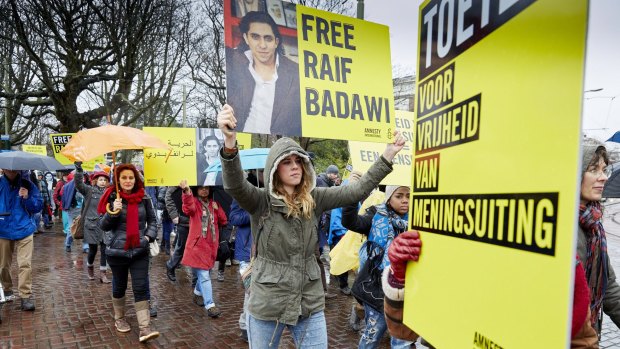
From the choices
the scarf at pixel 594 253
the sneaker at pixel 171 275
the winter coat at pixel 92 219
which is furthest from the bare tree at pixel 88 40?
the scarf at pixel 594 253

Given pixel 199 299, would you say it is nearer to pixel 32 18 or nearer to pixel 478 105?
pixel 478 105

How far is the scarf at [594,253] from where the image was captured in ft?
7.26

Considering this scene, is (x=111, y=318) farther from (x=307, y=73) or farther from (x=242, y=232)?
(x=307, y=73)

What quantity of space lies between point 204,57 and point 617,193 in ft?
58.4

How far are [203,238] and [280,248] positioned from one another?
11.1 ft

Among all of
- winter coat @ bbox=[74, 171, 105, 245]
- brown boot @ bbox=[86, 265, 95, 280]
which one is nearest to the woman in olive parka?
winter coat @ bbox=[74, 171, 105, 245]

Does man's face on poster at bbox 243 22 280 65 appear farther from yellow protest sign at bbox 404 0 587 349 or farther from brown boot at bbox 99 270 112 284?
brown boot at bbox 99 270 112 284

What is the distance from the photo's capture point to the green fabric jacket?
2482mm

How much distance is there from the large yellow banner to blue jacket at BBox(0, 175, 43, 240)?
1444 millimetres

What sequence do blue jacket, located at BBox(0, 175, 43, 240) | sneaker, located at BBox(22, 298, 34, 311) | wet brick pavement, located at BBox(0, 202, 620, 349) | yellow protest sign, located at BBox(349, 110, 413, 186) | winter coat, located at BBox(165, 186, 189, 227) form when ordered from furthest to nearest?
winter coat, located at BBox(165, 186, 189, 227), sneaker, located at BBox(22, 298, 34, 311), blue jacket, located at BBox(0, 175, 43, 240), wet brick pavement, located at BBox(0, 202, 620, 349), yellow protest sign, located at BBox(349, 110, 413, 186)

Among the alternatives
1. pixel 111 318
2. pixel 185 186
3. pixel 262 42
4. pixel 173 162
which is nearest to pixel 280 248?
pixel 262 42

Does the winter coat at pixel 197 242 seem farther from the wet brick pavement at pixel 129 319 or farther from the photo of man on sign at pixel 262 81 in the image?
the photo of man on sign at pixel 262 81

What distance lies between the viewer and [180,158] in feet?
20.5

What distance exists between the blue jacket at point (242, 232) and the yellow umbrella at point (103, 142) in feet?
3.86
